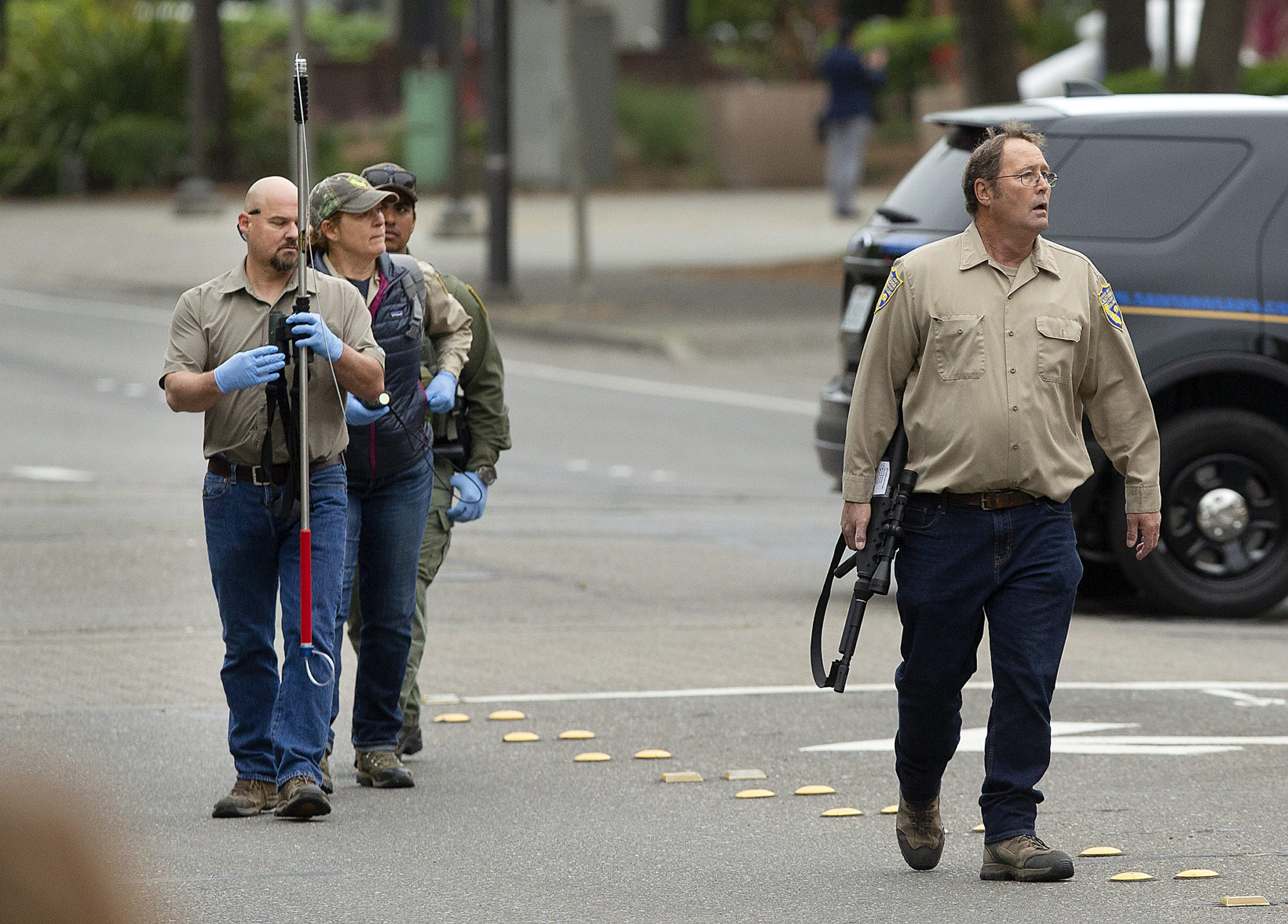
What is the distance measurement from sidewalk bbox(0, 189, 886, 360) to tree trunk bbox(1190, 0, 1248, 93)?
169 inches

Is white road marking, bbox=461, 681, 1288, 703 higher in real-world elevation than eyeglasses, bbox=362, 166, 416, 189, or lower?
lower

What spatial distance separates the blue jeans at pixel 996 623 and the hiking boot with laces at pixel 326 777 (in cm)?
175

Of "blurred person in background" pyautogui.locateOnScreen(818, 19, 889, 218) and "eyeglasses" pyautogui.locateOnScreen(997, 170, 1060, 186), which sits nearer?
"eyeglasses" pyautogui.locateOnScreen(997, 170, 1060, 186)

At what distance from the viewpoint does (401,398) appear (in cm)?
612

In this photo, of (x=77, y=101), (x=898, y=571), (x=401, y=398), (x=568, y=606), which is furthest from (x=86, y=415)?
(x=77, y=101)

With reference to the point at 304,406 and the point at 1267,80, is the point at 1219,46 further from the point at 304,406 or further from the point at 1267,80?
the point at 304,406

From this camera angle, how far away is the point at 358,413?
593cm

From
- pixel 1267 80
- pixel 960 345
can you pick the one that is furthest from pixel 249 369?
pixel 1267 80

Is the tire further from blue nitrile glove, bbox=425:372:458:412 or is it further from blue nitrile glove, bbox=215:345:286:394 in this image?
blue nitrile glove, bbox=215:345:286:394

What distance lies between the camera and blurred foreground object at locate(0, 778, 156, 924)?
4.42ft

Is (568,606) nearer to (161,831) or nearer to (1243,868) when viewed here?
(161,831)

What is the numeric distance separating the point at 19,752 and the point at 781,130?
108ft

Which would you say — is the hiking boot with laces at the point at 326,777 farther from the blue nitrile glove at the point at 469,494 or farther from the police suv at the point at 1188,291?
the police suv at the point at 1188,291

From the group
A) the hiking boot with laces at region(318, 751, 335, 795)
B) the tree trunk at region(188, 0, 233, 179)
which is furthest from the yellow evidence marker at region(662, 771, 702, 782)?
the tree trunk at region(188, 0, 233, 179)
